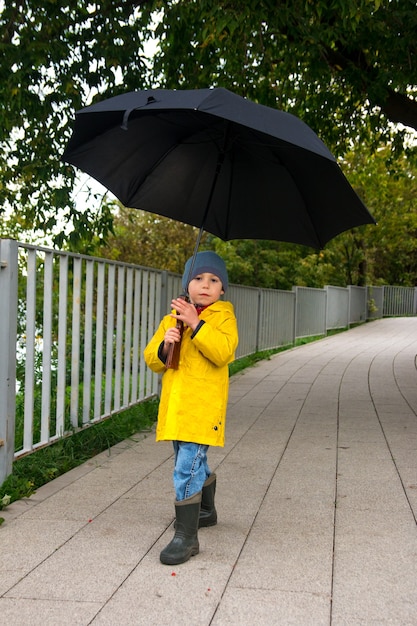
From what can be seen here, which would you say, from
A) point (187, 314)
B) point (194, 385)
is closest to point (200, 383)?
point (194, 385)

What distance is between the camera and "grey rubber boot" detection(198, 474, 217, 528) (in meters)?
4.16

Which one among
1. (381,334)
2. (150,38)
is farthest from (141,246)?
(150,38)

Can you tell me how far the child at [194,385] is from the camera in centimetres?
365

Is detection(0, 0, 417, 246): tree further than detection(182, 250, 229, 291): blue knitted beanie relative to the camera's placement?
Yes

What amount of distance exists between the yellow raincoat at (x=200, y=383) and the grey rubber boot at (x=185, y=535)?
0.30 meters

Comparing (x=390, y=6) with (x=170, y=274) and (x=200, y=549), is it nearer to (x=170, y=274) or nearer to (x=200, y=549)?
(x=170, y=274)

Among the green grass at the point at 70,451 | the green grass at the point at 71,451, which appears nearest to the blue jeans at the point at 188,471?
the green grass at the point at 71,451

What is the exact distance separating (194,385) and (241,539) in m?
0.85

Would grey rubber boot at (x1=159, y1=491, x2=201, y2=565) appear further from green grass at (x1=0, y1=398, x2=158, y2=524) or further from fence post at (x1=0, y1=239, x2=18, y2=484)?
fence post at (x1=0, y1=239, x2=18, y2=484)

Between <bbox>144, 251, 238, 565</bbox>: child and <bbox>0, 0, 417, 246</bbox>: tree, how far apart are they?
421 centimetres

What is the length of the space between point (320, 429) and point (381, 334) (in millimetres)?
18424

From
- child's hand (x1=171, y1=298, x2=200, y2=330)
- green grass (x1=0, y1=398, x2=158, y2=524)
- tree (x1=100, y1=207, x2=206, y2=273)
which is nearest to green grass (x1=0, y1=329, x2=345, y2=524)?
green grass (x1=0, y1=398, x2=158, y2=524)

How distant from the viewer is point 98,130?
14.6 feet

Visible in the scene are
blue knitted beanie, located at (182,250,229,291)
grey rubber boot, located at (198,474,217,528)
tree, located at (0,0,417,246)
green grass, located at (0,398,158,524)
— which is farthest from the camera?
tree, located at (0,0,417,246)
